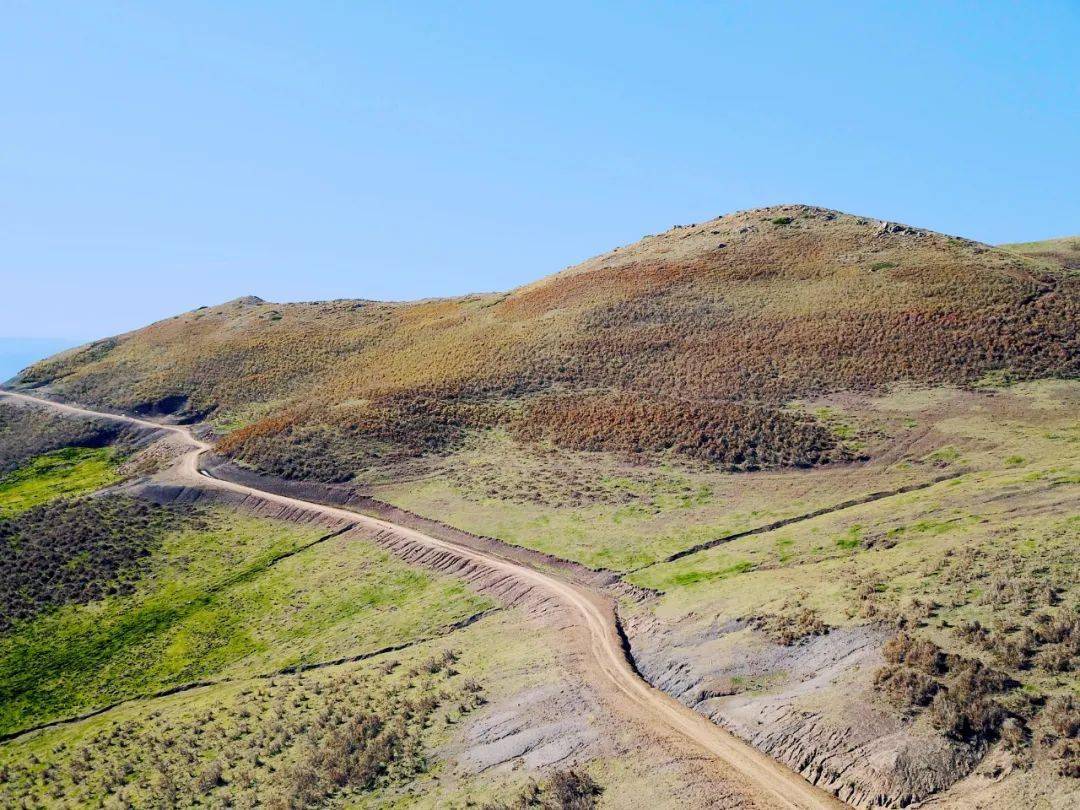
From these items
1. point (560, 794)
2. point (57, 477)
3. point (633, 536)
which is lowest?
point (560, 794)

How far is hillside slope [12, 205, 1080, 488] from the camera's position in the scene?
188 feet

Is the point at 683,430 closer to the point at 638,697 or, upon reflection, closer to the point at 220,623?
the point at 220,623

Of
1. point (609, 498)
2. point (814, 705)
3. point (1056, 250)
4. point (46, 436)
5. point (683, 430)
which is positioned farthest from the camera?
point (1056, 250)

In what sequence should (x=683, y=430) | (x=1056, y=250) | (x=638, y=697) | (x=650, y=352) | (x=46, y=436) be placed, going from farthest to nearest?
1. (x=1056, y=250)
2. (x=46, y=436)
3. (x=650, y=352)
4. (x=683, y=430)
5. (x=638, y=697)

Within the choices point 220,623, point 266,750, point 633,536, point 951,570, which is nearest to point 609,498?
point 633,536

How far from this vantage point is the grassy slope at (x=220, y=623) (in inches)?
1396

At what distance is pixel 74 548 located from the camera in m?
48.8

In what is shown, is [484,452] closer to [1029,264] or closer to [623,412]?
[623,412]

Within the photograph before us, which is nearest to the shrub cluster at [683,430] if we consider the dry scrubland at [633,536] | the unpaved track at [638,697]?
the dry scrubland at [633,536]

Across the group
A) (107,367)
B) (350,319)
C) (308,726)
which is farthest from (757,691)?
(107,367)

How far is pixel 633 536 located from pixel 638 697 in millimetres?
16016

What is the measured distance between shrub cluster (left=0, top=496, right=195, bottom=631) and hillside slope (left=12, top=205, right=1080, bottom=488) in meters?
9.10

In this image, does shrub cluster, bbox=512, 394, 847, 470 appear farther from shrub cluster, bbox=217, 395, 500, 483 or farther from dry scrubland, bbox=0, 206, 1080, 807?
shrub cluster, bbox=217, 395, 500, 483

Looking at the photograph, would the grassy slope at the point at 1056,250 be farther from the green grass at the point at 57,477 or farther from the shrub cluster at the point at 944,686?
the green grass at the point at 57,477
